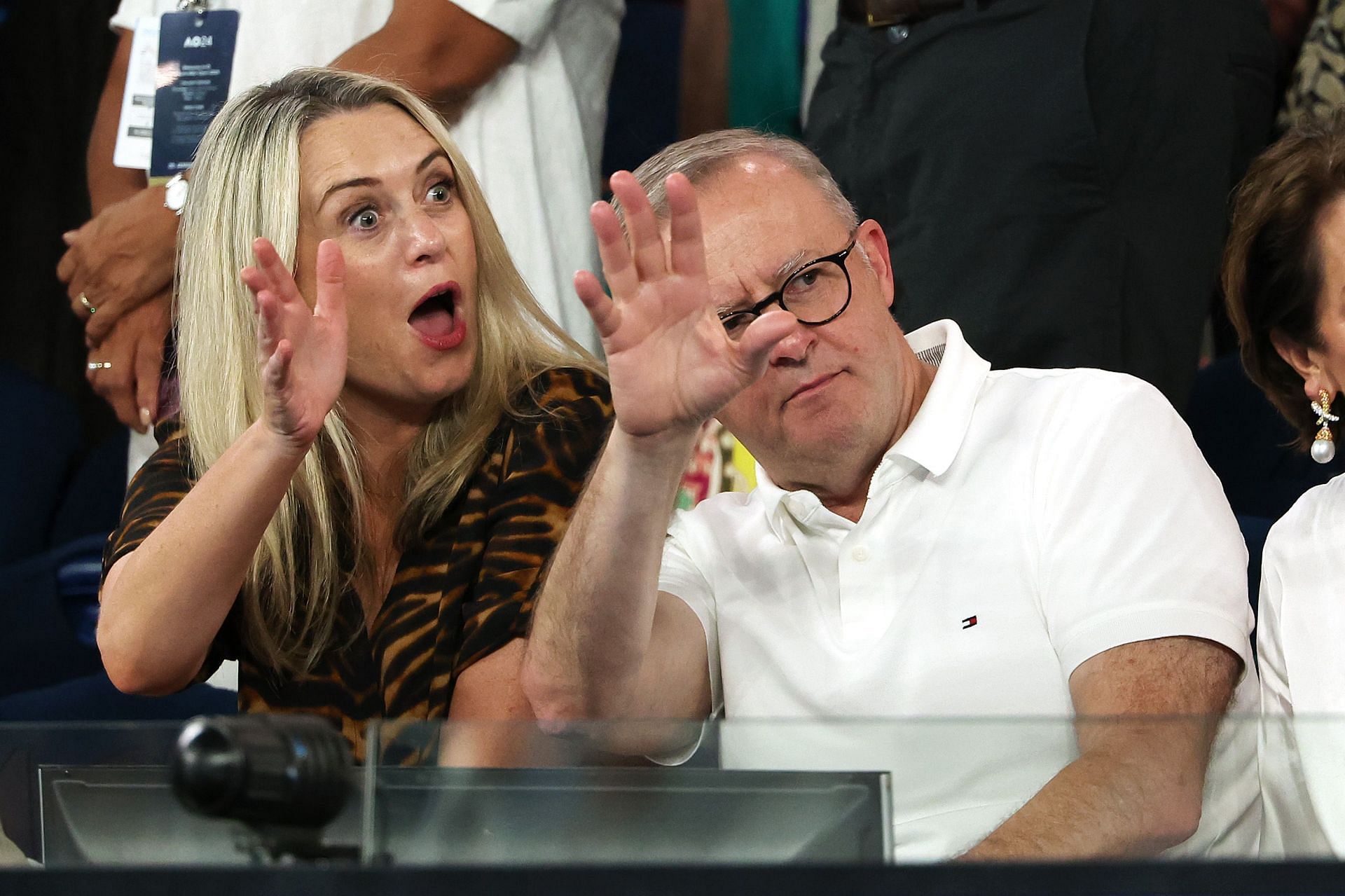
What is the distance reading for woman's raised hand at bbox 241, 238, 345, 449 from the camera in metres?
1.47

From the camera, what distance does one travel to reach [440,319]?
181 centimetres

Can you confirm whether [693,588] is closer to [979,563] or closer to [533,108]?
[979,563]

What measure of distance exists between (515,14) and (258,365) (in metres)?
0.69

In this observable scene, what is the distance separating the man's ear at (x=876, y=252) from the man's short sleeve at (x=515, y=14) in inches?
27.2

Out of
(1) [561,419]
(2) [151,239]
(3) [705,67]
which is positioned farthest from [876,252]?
(2) [151,239]

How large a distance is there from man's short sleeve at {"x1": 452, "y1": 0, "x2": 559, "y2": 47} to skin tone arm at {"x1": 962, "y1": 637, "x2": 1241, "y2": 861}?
4.21 feet

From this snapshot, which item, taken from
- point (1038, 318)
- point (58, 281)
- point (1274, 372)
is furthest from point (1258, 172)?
point (58, 281)

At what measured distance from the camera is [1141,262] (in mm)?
1989

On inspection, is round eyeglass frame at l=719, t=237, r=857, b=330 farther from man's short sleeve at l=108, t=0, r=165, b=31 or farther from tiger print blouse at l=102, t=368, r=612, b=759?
man's short sleeve at l=108, t=0, r=165, b=31

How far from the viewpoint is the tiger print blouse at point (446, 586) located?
166cm

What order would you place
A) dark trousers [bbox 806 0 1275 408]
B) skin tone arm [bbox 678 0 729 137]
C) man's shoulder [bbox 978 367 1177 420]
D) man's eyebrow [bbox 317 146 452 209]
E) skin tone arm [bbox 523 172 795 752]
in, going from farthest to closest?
skin tone arm [bbox 678 0 729 137]
dark trousers [bbox 806 0 1275 408]
man's eyebrow [bbox 317 146 452 209]
man's shoulder [bbox 978 367 1177 420]
skin tone arm [bbox 523 172 795 752]

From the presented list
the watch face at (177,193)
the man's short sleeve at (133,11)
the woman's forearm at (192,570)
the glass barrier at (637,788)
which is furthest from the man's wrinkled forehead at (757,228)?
the man's short sleeve at (133,11)

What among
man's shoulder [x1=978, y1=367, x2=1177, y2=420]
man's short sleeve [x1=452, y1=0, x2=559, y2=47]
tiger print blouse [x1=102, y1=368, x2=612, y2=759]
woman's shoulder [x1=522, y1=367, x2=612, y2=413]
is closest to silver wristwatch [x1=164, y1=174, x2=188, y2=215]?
man's short sleeve [x1=452, y1=0, x2=559, y2=47]

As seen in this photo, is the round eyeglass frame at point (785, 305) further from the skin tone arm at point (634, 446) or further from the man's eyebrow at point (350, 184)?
the man's eyebrow at point (350, 184)
